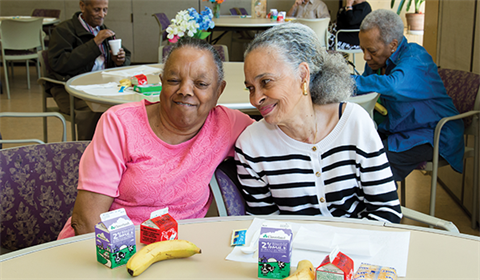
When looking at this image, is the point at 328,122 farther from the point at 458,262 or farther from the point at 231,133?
the point at 458,262

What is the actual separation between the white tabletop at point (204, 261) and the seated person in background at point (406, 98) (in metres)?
1.48

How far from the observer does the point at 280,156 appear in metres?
1.54

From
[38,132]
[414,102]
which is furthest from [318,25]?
[38,132]

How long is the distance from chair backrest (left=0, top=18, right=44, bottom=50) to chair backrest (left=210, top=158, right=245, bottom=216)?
5.48 m

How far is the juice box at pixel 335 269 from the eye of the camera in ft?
2.91

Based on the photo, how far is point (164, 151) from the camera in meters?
1.53

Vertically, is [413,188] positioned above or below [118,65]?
below

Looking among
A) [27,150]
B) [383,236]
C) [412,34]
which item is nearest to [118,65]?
[27,150]

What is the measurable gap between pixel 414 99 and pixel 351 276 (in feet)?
6.48

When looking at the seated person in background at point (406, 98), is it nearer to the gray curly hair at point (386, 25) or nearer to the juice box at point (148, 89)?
the gray curly hair at point (386, 25)

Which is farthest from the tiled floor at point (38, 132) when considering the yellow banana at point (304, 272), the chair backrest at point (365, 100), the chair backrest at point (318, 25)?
the chair backrest at point (318, 25)

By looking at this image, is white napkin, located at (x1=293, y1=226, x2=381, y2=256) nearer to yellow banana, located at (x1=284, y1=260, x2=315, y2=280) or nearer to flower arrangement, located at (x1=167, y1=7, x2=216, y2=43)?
yellow banana, located at (x1=284, y1=260, x2=315, y2=280)

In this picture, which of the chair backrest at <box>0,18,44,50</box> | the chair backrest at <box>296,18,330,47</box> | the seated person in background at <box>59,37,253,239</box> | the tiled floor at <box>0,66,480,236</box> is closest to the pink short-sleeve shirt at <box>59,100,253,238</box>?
the seated person in background at <box>59,37,253,239</box>

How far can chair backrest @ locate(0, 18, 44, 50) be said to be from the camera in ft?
19.5
